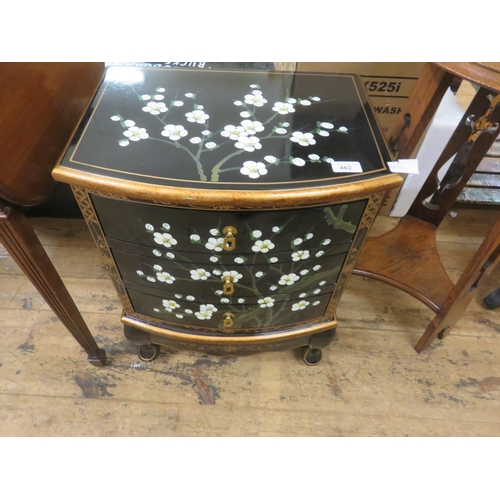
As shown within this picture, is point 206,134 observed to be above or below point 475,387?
above

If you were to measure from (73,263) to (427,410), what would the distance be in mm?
1199

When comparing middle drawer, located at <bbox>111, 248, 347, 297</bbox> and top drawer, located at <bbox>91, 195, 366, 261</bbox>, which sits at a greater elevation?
top drawer, located at <bbox>91, 195, 366, 261</bbox>

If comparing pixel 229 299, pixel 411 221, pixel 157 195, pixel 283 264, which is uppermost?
pixel 157 195

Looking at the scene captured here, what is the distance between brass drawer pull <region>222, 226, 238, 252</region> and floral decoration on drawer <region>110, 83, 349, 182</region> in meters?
0.09

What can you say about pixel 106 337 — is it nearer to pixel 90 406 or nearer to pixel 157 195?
pixel 90 406

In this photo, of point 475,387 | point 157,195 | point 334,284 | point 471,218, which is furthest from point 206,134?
point 471,218

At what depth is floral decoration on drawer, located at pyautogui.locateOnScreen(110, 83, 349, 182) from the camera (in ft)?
2.04

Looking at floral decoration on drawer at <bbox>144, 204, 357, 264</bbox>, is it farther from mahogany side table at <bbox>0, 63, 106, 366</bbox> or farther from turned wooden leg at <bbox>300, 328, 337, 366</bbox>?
turned wooden leg at <bbox>300, 328, 337, 366</bbox>

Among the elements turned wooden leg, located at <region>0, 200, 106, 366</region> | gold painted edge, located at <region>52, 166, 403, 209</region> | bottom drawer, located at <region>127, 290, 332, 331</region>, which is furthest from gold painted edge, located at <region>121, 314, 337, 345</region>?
gold painted edge, located at <region>52, 166, 403, 209</region>

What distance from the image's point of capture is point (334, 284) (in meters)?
0.82

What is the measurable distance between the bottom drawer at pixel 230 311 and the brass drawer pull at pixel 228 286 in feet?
0.19

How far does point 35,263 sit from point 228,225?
0.40 meters

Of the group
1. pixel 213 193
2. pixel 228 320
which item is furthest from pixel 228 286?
pixel 213 193

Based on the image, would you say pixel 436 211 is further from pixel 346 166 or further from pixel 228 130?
pixel 228 130
